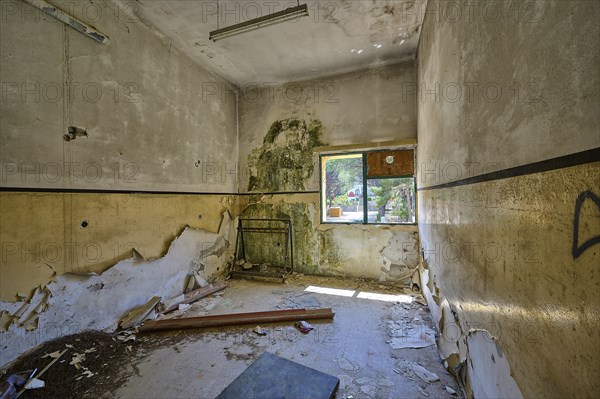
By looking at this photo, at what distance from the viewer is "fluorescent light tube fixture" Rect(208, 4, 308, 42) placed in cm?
265

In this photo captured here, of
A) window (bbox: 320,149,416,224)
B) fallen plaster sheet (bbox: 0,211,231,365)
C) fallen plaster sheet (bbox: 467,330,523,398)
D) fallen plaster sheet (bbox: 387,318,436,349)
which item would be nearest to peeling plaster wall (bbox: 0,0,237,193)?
fallen plaster sheet (bbox: 0,211,231,365)

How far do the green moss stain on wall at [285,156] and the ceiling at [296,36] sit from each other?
88 cm

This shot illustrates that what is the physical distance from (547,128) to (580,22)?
0.90ft

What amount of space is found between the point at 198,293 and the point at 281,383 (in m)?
2.18

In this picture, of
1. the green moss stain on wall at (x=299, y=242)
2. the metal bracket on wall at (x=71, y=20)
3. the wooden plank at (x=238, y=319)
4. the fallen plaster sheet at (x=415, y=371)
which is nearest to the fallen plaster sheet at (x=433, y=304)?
the fallen plaster sheet at (x=415, y=371)

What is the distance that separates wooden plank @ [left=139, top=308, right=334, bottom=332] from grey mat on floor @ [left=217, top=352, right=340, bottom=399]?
2.40 ft

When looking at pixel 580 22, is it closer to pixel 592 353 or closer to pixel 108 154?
pixel 592 353

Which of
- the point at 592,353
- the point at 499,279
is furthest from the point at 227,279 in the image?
the point at 592,353

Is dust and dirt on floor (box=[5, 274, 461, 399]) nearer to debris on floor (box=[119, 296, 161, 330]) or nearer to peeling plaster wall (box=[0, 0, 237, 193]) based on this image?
debris on floor (box=[119, 296, 161, 330])

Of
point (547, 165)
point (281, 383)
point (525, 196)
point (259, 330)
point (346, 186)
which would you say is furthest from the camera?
point (346, 186)

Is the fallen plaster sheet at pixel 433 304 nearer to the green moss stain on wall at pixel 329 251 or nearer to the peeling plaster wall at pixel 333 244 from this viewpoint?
the peeling plaster wall at pixel 333 244

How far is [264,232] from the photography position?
462 centimetres

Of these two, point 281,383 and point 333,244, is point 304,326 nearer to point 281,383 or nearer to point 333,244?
point 281,383

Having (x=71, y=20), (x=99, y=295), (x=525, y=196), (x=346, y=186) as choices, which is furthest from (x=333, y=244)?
(x=346, y=186)
